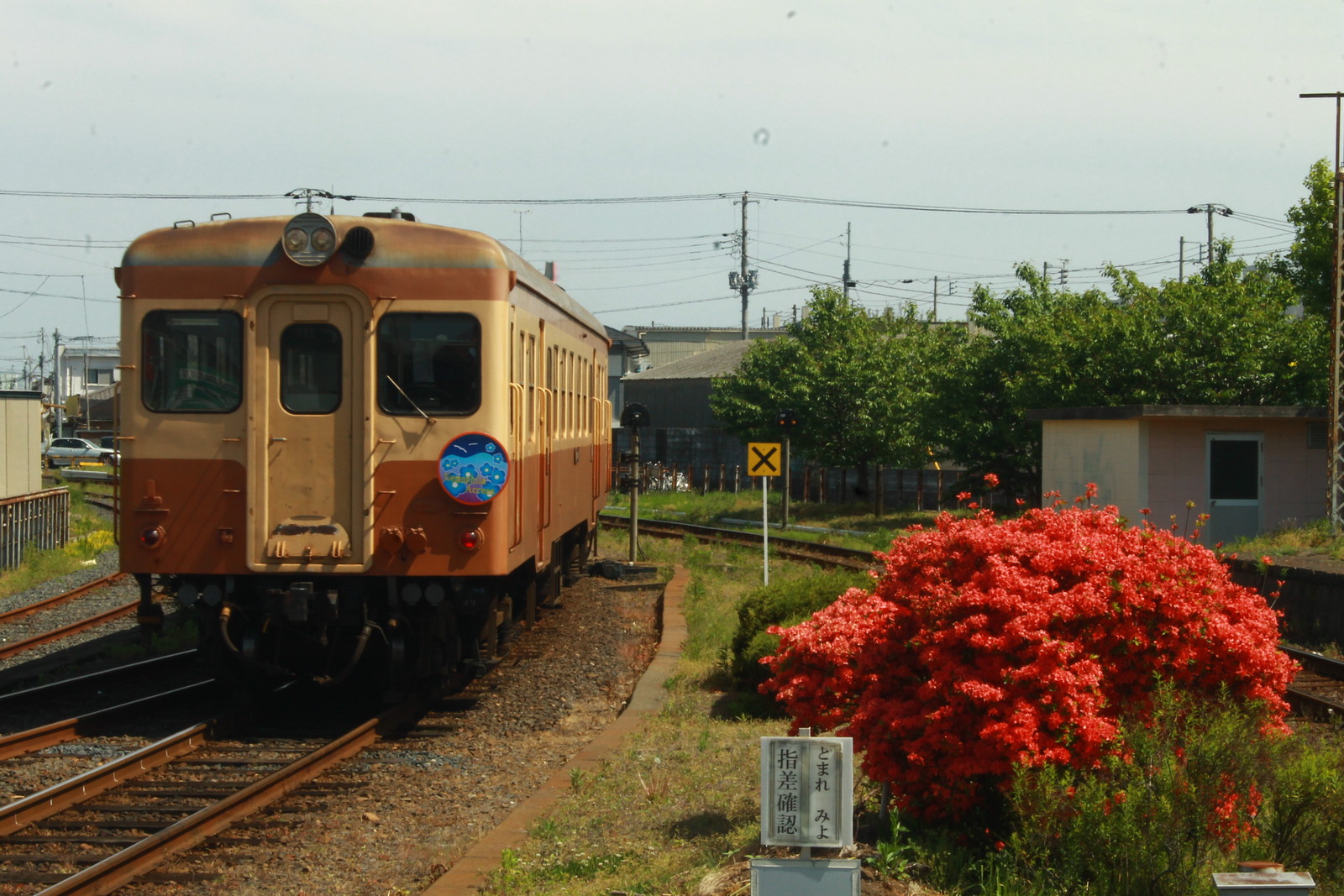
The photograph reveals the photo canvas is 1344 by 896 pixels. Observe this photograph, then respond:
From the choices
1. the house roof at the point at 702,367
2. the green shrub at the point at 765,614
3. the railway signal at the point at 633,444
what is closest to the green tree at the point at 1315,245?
the railway signal at the point at 633,444

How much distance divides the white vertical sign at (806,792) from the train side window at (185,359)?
5.66 metres

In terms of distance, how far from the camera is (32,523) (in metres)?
21.0

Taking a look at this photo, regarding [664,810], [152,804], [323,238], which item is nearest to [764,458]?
[323,238]

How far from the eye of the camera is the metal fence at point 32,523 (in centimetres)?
1967

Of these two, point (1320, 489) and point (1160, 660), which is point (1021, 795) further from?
point (1320, 489)

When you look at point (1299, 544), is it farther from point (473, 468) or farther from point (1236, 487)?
point (473, 468)

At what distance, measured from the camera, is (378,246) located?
8.96 m

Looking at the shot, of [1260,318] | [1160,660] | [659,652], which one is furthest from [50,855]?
[1260,318]

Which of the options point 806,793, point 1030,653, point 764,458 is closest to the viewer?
point 806,793

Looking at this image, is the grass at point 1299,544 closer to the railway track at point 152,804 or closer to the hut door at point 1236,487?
the hut door at point 1236,487

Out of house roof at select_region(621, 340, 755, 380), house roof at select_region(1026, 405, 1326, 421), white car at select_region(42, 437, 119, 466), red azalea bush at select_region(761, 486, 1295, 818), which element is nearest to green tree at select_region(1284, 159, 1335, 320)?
house roof at select_region(1026, 405, 1326, 421)

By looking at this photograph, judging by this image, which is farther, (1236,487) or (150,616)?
(1236,487)

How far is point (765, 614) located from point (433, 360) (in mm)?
3497

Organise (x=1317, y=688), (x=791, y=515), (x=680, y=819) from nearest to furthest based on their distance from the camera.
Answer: (x=680, y=819)
(x=1317, y=688)
(x=791, y=515)
